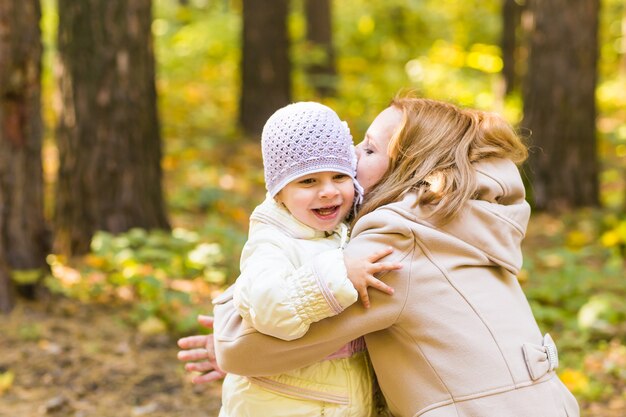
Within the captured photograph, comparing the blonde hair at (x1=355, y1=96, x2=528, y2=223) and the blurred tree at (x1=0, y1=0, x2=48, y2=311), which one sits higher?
the blonde hair at (x1=355, y1=96, x2=528, y2=223)

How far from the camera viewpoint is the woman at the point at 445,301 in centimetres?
235

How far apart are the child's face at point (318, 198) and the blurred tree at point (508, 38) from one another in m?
11.4

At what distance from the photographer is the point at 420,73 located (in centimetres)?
1650

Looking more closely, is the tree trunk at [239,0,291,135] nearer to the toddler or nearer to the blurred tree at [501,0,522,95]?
the blurred tree at [501,0,522,95]

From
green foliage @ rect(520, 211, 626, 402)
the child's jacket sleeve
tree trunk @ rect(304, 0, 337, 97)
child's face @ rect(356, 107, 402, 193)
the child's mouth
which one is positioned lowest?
green foliage @ rect(520, 211, 626, 402)

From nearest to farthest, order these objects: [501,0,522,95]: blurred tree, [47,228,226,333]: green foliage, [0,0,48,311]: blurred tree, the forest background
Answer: the forest background
[0,0,48,311]: blurred tree
[47,228,226,333]: green foliage
[501,0,522,95]: blurred tree

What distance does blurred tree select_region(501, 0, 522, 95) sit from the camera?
13297mm

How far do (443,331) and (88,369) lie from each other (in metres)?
2.99

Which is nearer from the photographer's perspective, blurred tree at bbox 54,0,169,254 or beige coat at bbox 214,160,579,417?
beige coat at bbox 214,160,579,417

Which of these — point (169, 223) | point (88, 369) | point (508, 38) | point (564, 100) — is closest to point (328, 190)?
point (88, 369)

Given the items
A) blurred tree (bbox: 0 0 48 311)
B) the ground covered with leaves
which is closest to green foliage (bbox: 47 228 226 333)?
the ground covered with leaves

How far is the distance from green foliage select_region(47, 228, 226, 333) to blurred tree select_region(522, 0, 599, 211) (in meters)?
4.03

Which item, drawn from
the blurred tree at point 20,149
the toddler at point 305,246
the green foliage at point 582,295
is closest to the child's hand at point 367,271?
the toddler at point 305,246

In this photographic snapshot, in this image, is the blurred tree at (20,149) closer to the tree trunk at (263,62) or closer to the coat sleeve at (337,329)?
the coat sleeve at (337,329)
